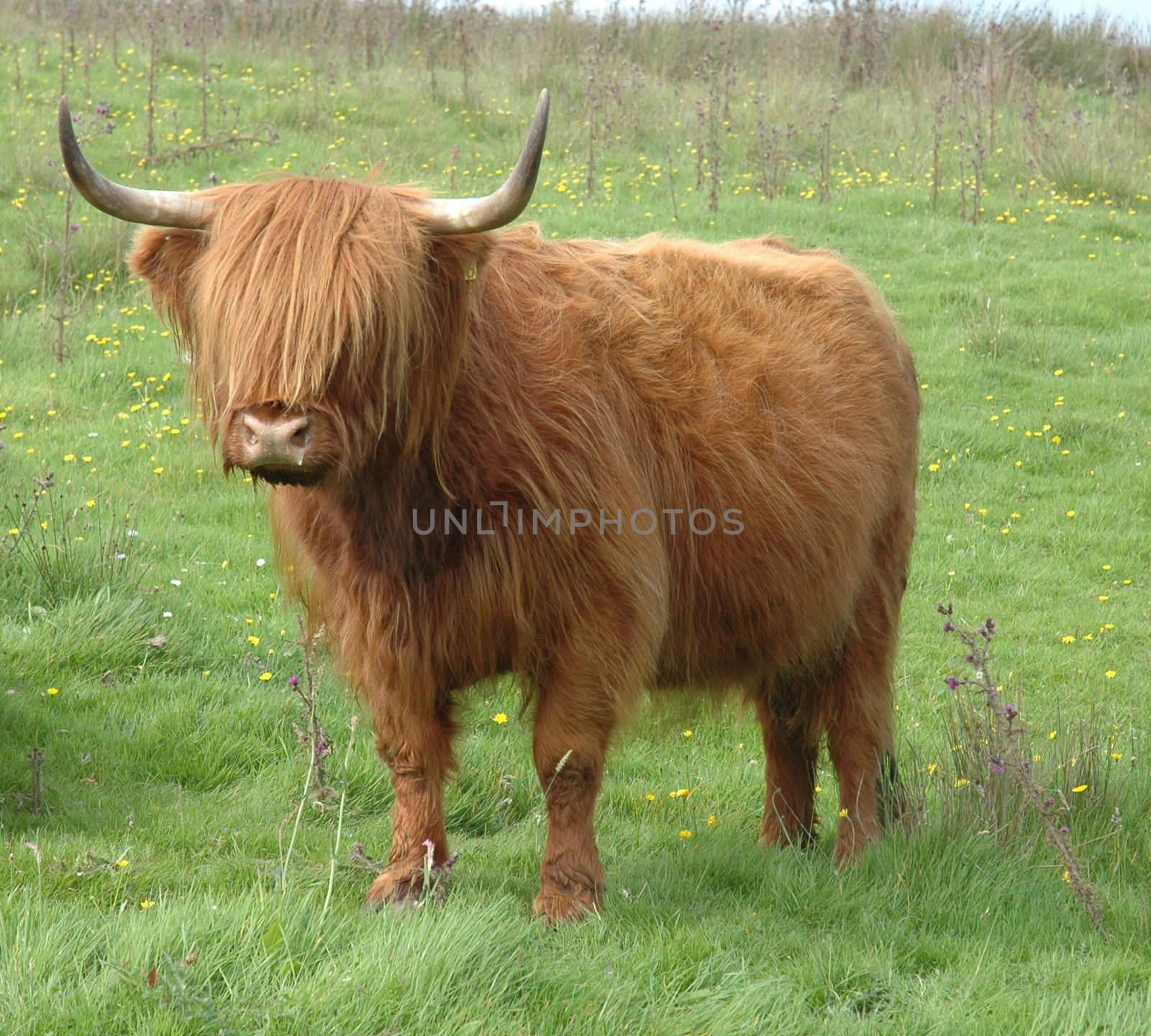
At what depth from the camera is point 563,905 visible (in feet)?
11.2

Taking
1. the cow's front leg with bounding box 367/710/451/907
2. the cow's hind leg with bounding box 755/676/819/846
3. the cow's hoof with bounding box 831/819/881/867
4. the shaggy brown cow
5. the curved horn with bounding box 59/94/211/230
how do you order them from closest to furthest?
the curved horn with bounding box 59/94/211/230 < the shaggy brown cow < the cow's front leg with bounding box 367/710/451/907 < the cow's hoof with bounding box 831/819/881/867 < the cow's hind leg with bounding box 755/676/819/846

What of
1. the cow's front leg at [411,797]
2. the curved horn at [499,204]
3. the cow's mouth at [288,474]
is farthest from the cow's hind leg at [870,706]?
the cow's mouth at [288,474]

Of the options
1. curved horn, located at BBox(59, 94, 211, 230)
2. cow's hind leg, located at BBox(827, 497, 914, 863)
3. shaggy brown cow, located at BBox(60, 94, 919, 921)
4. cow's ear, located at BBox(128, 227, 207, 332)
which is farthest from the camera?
cow's hind leg, located at BBox(827, 497, 914, 863)

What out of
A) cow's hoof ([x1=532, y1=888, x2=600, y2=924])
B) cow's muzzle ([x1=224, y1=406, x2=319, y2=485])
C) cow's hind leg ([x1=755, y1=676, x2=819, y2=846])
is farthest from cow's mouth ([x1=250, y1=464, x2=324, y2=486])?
cow's hind leg ([x1=755, y1=676, x2=819, y2=846])

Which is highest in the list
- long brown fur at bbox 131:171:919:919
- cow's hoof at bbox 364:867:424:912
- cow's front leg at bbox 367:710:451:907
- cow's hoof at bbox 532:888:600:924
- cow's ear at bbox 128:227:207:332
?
cow's ear at bbox 128:227:207:332

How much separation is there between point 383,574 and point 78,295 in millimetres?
6244

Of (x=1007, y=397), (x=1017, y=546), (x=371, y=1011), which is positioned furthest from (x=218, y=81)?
(x=371, y=1011)

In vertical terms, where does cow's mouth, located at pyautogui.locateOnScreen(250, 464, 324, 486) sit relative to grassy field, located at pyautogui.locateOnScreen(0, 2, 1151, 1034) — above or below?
above

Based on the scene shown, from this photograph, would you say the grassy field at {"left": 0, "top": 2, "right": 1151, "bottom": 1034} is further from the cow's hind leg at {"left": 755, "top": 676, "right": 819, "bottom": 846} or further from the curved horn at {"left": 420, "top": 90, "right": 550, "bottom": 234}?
the curved horn at {"left": 420, "top": 90, "right": 550, "bottom": 234}

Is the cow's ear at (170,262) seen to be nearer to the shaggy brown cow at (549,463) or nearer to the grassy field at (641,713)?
the shaggy brown cow at (549,463)

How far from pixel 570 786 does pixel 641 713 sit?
0.80m

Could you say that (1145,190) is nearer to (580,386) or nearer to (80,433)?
(80,433)

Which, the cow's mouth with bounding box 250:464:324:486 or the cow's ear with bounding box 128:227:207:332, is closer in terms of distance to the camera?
the cow's mouth with bounding box 250:464:324:486

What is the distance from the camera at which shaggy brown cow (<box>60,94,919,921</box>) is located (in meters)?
3.03
